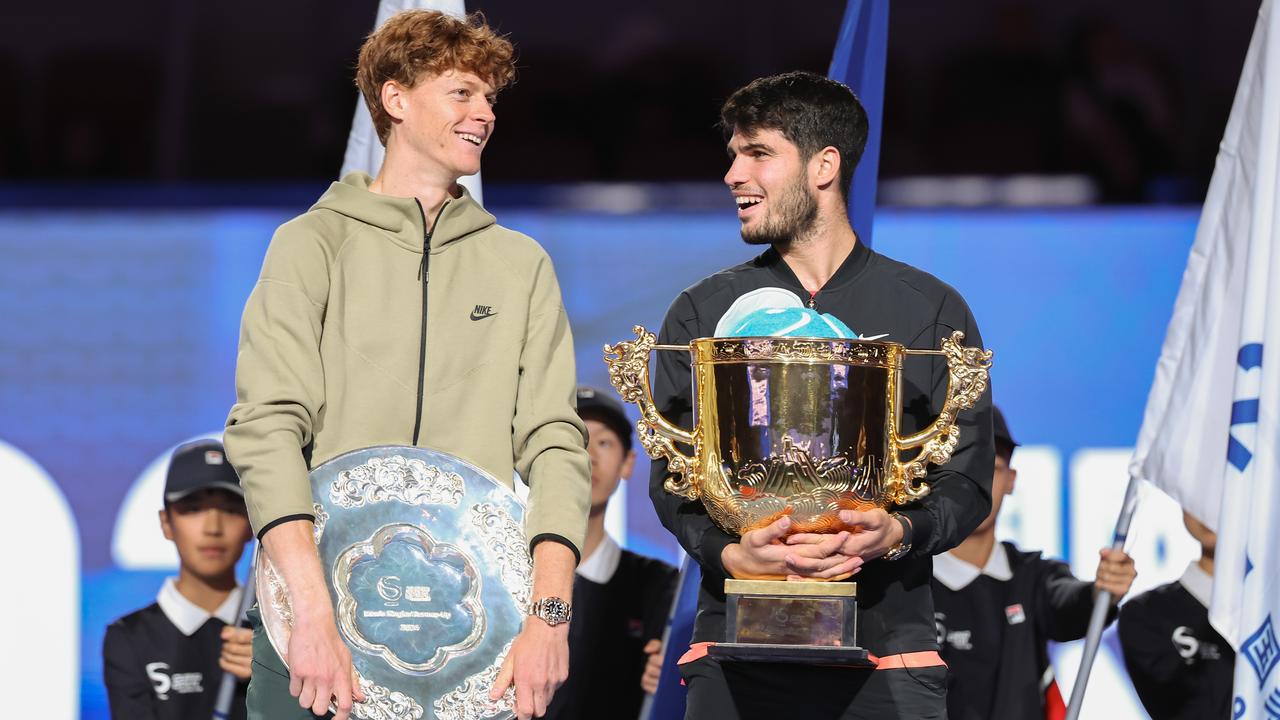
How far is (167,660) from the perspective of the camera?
13.7 feet

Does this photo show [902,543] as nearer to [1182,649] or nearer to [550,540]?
[550,540]

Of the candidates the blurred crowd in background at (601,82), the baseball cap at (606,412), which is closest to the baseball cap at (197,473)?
the baseball cap at (606,412)

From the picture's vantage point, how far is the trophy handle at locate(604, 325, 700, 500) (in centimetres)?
214

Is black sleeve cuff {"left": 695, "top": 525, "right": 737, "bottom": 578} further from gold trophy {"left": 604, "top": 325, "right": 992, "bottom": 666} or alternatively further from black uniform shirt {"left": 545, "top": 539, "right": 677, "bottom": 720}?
black uniform shirt {"left": 545, "top": 539, "right": 677, "bottom": 720}

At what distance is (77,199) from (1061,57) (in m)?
3.13

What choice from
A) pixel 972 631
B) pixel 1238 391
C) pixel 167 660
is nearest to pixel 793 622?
pixel 1238 391

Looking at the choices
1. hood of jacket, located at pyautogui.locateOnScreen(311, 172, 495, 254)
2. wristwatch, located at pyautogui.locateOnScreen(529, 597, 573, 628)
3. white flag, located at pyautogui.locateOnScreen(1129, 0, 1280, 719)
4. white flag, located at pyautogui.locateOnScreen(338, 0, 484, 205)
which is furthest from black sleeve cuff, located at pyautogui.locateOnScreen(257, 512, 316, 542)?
white flag, located at pyautogui.locateOnScreen(1129, 0, 1280, 719)

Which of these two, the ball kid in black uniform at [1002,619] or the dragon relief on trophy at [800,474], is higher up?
the dragon relief on trophy at [800,474]

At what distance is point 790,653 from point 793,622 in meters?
0.04

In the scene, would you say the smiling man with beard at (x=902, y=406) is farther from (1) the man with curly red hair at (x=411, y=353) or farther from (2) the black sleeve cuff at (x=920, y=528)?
(1) the man with curly red hair at (x=411, y=353)

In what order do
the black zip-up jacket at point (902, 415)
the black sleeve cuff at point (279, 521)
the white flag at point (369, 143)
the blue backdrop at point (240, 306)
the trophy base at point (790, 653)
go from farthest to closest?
the blue backdrop at point (240, 306), the white flag at point (369, 143), the black zip-up jacket at point (902, 415), the trophy base at point (790, 653), the black sleeve cuff at point (279, 521)

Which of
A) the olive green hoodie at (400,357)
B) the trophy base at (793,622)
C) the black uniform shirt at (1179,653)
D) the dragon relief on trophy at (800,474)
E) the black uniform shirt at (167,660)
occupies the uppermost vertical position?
the olive green hoodie at (400,357)

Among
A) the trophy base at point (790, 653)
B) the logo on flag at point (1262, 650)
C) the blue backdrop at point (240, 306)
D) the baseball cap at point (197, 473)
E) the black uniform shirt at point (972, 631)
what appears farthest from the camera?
the blue backdrop at point (240, 306)

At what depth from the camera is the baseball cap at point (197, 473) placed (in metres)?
4.25
